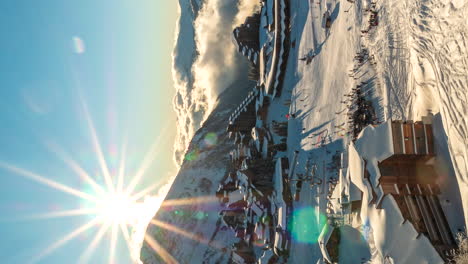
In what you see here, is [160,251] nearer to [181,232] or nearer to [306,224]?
[181,232]

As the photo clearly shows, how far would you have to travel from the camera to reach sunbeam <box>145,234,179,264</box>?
1973 inches

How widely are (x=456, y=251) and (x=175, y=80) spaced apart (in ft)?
214

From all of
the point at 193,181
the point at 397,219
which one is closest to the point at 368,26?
the point at 397,219

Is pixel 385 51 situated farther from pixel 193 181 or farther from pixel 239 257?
pixel 193 181

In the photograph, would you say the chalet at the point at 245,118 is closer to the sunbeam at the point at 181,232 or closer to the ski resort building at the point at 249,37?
the ski resort building at the point at 249,37

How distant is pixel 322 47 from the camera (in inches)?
1059

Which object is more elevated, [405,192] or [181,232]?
[181,232]

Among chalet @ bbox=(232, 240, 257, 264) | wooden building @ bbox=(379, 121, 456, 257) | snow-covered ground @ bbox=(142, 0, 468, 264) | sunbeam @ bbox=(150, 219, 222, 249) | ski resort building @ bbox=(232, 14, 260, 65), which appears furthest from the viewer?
sunbeam @ bbox=(150, 219, 222, 249)

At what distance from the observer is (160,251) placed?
5369cm

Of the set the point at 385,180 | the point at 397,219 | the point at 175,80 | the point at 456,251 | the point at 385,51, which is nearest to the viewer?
the point at 456,251

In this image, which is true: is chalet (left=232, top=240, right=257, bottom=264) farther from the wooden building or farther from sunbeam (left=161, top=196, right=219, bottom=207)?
the wooden building

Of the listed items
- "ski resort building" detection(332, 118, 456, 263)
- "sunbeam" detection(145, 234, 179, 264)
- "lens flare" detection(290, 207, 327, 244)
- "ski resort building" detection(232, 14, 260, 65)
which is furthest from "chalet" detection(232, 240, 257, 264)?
"ski resort building" detection(232, 14, 260, 65)

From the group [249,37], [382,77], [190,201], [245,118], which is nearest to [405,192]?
[382,77]

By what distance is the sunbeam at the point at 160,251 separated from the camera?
164ft
